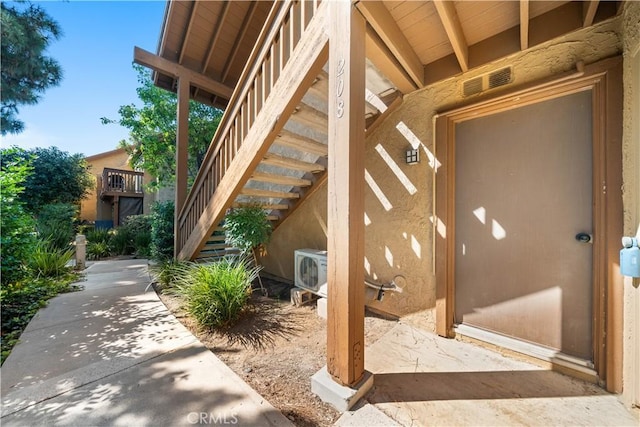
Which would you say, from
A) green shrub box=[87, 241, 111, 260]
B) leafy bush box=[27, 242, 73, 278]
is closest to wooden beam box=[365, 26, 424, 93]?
leafy bush box=[27, 242, 73, 278]

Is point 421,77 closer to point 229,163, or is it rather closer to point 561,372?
point 229,163

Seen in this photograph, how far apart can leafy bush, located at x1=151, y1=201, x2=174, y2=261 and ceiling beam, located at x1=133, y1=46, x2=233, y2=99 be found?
7.54 feet

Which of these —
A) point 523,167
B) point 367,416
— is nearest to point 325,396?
point 367,416

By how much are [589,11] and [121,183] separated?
1410 centimetres

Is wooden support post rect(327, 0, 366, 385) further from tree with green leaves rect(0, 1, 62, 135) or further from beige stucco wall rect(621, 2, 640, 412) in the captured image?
tree with green leaves rect(0, 1, 62, 135)

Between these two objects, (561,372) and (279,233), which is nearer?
(561,372)

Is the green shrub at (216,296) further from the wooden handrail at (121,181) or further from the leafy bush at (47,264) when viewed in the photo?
the wooden handrail at (121,181)

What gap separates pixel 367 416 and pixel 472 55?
2900mm

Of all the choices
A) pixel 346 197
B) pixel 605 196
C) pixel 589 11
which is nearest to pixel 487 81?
pixel 589 11

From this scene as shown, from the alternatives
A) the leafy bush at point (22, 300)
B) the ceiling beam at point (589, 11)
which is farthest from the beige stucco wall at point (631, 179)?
the leafy bush at point (22, 300)

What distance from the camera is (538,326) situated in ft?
6.00

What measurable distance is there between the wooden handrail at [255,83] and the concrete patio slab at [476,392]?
2587 millimetres

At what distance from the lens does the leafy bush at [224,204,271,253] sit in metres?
3.18

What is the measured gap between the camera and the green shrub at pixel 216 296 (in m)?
2.38
